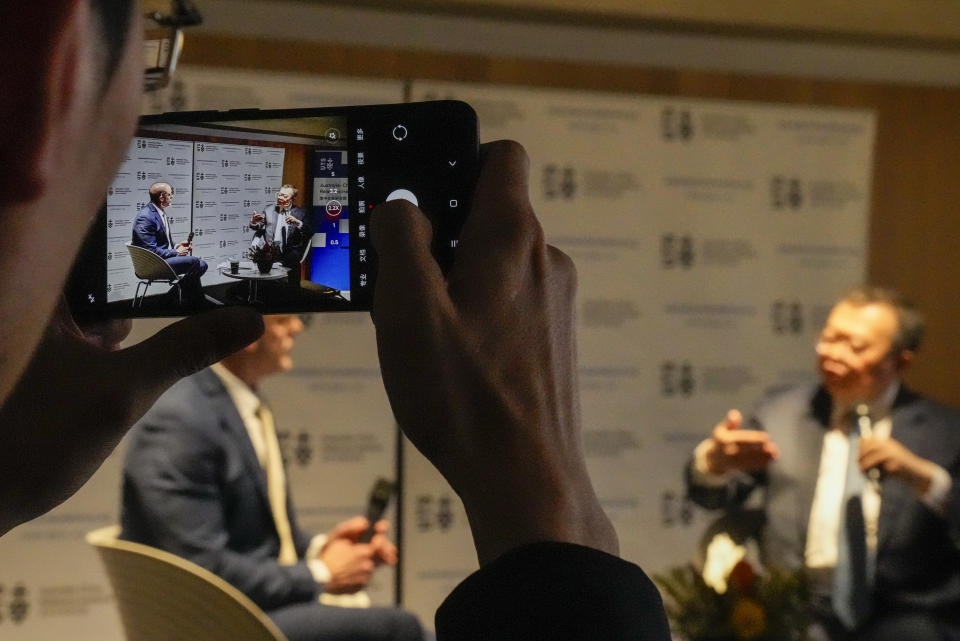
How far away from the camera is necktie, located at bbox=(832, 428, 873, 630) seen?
8.95ft


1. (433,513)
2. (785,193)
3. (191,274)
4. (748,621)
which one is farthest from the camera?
(785,193)

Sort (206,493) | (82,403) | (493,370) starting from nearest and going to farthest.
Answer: (493,370), (82,403), (206,493)

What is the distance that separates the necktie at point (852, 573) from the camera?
2.73 meters

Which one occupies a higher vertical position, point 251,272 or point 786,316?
point 251,272

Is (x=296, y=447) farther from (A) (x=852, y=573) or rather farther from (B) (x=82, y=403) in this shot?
(B) (x=82, y=403)

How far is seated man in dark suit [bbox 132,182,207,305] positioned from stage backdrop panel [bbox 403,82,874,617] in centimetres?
276

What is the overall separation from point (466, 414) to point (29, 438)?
383mm

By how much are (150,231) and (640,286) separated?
3049 millimetres

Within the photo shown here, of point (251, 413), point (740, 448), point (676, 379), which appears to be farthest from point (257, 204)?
point (676, 379)

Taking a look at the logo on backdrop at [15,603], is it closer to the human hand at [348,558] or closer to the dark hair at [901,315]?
the human hand at [348,558]

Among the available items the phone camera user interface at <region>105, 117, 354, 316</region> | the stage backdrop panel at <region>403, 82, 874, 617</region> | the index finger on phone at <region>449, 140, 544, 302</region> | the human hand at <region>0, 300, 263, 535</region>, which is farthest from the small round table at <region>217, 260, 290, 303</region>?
the stage backdrop panel at <region>403, 82, 874, 617</region>

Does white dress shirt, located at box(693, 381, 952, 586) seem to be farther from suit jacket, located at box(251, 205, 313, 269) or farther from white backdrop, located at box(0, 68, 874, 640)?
suit jacket, located at box(251, 205, 313, 269)

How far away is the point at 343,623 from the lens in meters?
2.29

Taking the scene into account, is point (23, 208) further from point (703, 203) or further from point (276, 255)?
point (703, 203)
